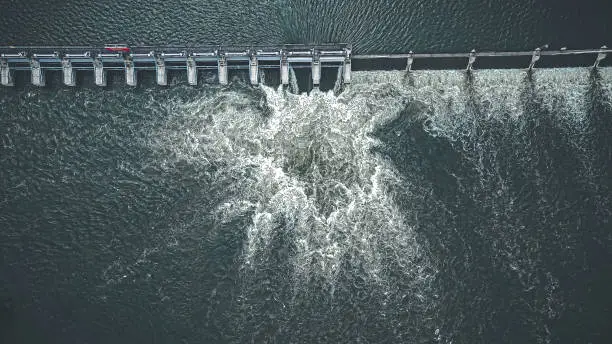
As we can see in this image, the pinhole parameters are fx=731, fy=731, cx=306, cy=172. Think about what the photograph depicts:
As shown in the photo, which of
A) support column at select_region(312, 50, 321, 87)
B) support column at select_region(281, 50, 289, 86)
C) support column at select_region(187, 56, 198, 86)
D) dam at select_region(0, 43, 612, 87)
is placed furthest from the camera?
support column at select_region(187, 56, 198, 86)

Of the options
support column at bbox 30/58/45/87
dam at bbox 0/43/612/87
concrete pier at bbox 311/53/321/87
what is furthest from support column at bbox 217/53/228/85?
support column at bbox 30/58/45/87

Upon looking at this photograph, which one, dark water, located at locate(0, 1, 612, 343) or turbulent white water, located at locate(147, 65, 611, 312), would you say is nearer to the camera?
dark water, located at locate(0, 1, 612, 343)

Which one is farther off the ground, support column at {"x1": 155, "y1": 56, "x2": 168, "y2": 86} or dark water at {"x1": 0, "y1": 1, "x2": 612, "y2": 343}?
support column at {"x1": 155, "y1": 56, "x2": 168, "y2": 86}

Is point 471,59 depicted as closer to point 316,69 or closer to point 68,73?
point 316,69

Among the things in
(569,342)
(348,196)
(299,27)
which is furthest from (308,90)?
(569,342)

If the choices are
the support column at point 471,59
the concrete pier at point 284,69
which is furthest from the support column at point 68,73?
the support column at point 471,59

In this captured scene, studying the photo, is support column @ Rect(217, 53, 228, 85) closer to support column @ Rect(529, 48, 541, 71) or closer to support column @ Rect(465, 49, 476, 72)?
support column @ Rect(465, 49, 476, 72)

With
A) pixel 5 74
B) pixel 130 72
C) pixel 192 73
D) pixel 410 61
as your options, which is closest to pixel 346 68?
pixel 410 61

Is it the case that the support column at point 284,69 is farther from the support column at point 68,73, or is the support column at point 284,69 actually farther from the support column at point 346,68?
the support column at point 68,73
